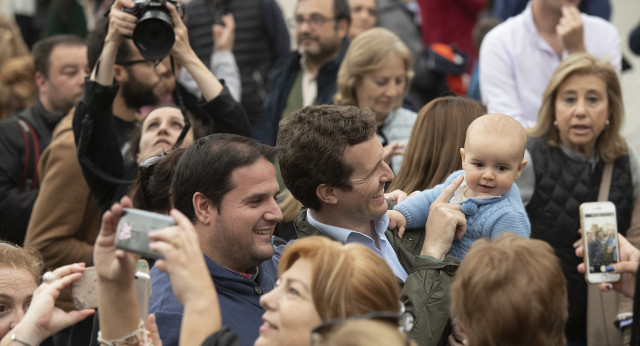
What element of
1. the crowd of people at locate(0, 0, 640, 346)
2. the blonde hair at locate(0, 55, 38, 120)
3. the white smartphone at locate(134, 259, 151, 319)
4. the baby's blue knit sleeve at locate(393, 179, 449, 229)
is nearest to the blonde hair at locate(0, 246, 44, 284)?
the crowd of people at locate(0, 0, 640, 346)

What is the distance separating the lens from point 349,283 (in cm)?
289

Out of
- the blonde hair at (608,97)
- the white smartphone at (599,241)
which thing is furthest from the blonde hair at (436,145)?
the white smartphone at (599,241)

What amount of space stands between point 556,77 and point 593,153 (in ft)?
1.58

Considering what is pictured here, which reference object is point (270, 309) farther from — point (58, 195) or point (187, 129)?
point (58, 195)

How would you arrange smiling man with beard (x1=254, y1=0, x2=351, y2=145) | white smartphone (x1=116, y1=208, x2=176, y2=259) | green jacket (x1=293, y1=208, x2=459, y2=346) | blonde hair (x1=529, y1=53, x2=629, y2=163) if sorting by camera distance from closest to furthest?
white smartphone (x1=116, y1=208, x2=176, y2=259) < green jacket (x1=293, y1=208, x2=459, y2=346) < blonde hair (x1=529, y1=53, x2=629, y2=163) < smiling man with beard (x1=254, y1=0, x2=351, y2=145)

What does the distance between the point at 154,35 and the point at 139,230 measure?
2.28 m

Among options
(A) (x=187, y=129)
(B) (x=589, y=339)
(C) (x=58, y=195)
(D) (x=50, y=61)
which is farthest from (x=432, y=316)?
(D) (x=50, y=61)

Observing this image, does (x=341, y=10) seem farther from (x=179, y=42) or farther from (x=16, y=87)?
(x=16, y=87)

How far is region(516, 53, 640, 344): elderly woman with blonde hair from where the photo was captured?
200 inches

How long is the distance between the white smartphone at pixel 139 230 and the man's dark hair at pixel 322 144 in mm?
1140

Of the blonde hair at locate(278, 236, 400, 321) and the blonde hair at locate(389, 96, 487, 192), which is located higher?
the blonde hair at locate(278, 236, 400, 321)

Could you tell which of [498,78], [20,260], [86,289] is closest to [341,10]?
[498,78]

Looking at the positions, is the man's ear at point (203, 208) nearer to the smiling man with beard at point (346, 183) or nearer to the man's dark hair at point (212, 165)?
the man's dark hair at point (212, 165)

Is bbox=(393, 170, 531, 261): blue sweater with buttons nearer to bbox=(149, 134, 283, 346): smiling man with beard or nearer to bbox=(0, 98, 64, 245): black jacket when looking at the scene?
bbox=(149, 134, 283, 346): smiling man with beard
